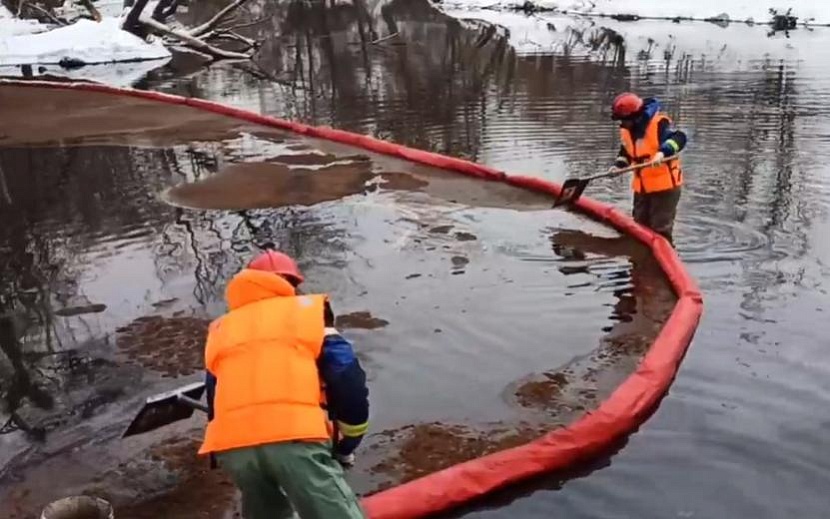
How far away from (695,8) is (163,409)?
124ft

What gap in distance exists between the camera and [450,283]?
299 inches

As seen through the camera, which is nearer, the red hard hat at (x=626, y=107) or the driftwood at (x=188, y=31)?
the red hard hat at (x=626, y=107)

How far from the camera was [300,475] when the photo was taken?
340 centimetres

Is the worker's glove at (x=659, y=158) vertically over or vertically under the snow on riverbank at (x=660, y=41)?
under

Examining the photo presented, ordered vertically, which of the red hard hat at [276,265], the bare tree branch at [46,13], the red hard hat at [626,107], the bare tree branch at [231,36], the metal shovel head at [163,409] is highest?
the bare tree branch at [46,13]

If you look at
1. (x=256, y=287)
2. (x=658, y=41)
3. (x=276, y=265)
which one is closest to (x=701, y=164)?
(x=276, y=265)

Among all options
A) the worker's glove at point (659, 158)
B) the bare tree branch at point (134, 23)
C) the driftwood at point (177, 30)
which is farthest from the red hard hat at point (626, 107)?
the bare tree branch at point (134, 23)

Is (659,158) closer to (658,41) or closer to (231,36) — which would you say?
(658,41)

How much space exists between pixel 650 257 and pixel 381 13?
3671cm

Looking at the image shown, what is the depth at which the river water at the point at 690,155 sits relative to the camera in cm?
487

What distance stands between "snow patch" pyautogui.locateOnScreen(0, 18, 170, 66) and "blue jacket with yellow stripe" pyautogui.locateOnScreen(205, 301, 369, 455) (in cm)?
2630

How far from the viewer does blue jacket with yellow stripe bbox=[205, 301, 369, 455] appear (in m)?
3.46

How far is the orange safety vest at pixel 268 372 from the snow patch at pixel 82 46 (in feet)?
86.0

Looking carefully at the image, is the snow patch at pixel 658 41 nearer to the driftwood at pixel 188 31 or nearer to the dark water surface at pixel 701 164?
the dark water surface at pixel 701 164
